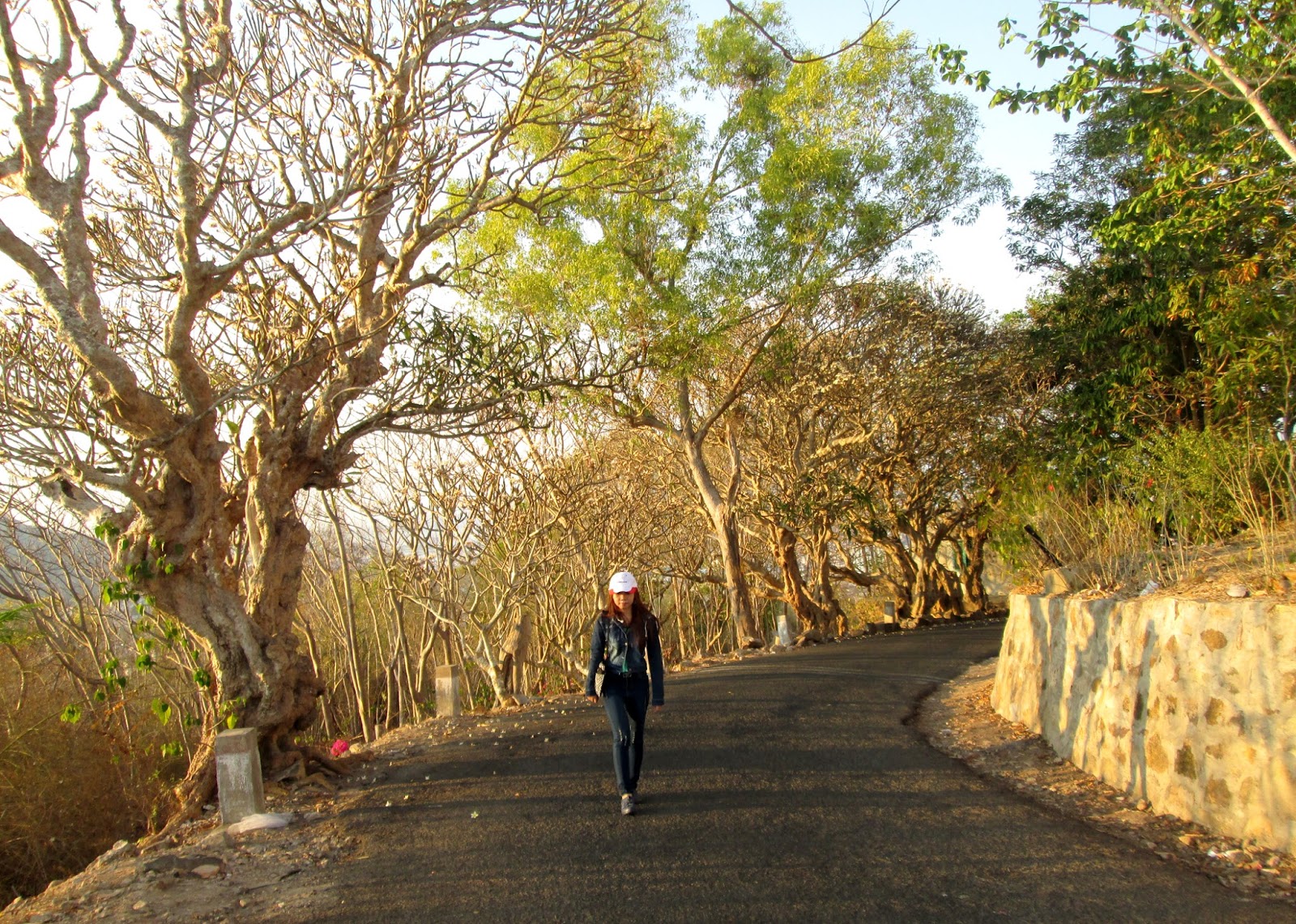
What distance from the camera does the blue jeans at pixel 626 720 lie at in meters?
6.18

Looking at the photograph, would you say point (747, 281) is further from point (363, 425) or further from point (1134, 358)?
point (363, 425)

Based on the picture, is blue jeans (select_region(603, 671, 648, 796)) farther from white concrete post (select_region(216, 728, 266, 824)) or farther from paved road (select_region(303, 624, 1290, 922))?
white concrete post (select_region(216, 728, 266, 824))

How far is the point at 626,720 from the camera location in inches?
248

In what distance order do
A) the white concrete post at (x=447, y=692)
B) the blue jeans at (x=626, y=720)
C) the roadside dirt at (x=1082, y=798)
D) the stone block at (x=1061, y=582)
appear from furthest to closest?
the white concrete post at (x=447, y=692), the stone block at (x=1061, y=582), the blue jeans at (x=626, y=720), the roadside dirt at (x=1082, y=798)

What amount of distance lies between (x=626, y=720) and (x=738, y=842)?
1.17 meters

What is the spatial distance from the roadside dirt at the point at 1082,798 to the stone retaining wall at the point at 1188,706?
0.09m

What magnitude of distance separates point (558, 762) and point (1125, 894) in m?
4.23

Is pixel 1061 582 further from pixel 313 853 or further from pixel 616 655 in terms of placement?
pixel 313 853

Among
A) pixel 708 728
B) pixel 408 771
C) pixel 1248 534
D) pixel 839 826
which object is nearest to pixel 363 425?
pixel 408 771

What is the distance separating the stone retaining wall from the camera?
4.97 m

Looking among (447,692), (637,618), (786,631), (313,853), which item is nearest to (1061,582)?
(637,618)

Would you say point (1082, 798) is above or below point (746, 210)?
below

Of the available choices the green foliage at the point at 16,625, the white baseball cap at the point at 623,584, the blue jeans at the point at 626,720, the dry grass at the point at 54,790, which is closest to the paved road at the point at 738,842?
the blue jeans at the point at 626,720

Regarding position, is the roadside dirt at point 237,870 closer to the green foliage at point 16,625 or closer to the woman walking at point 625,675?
the woman walking at point 625,675
